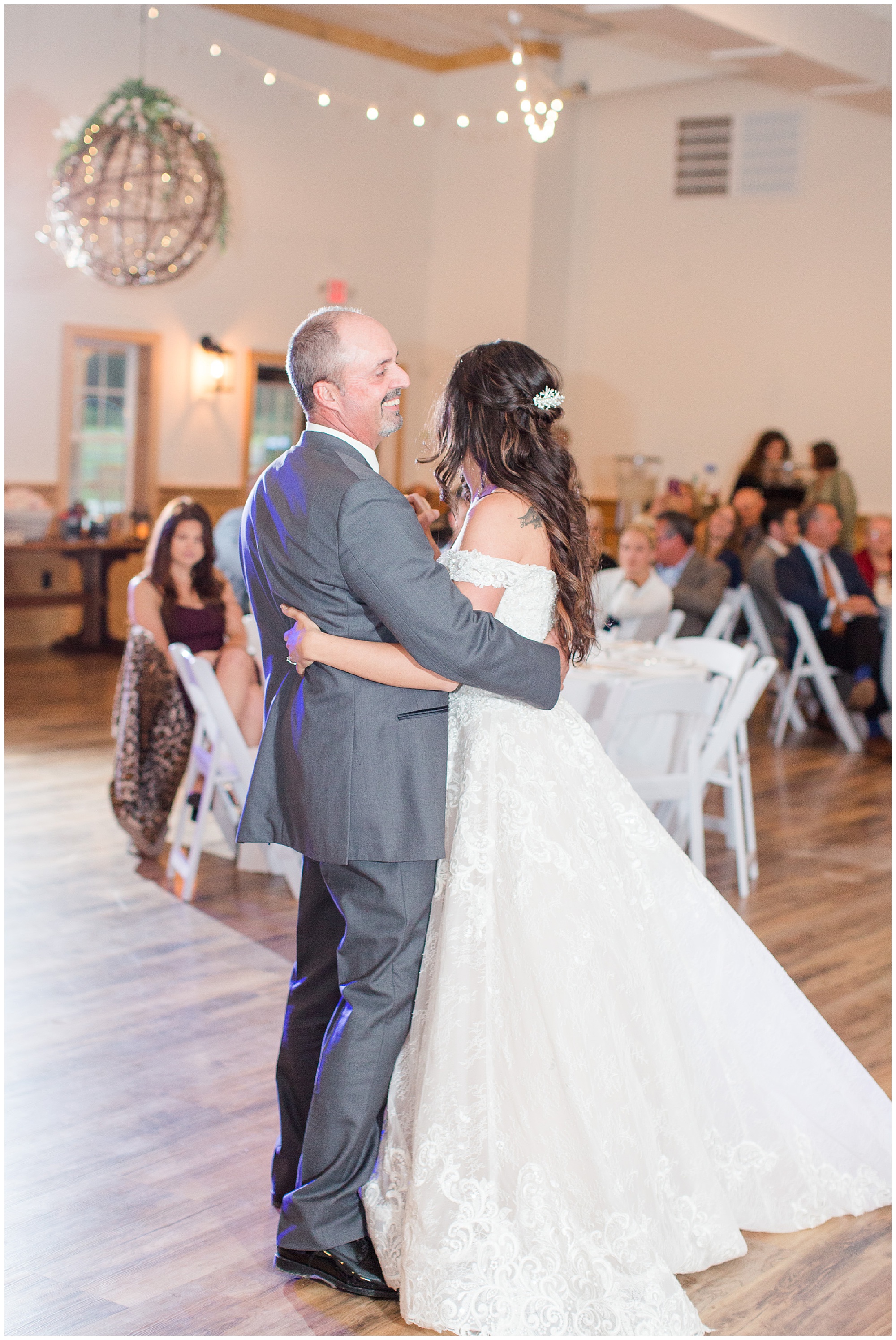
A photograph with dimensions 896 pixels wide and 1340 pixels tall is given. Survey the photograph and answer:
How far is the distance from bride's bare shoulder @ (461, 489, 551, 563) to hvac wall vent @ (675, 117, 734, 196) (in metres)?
9.64

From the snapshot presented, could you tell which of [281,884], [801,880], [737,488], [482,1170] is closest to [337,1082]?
[482,1170]

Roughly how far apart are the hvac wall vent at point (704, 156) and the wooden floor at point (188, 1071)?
6.84 metres

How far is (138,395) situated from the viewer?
10344 millimetres

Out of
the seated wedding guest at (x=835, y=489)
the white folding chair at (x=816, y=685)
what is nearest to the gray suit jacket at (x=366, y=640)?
the white folding chair at (x=816, y=685)

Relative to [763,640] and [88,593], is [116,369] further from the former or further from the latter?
[763,640]

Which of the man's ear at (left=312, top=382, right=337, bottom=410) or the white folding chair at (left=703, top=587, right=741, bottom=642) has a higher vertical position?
the man's ear at (left=312, top=382, right=337, bottom=410)

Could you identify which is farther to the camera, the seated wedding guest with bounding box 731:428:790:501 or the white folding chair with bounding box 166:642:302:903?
the seated wedding guest with bounding box 731:428:790:501

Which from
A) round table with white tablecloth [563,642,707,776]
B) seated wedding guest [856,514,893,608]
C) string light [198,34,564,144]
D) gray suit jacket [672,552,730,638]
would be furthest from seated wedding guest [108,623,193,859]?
seated wedding guest [856,514,893,608]

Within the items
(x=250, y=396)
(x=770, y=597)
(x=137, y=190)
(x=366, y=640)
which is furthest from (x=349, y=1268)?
(x=250, y=396)

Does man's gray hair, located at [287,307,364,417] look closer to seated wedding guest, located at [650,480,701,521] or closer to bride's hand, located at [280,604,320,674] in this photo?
bride's hand, located at [280,604,320,674]

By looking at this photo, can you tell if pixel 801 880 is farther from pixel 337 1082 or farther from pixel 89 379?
pixel 89 379

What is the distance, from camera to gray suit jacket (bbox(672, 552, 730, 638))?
7.25 m

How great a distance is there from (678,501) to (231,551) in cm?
454

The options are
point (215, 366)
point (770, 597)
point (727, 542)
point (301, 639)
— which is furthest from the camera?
point (215, 366)
